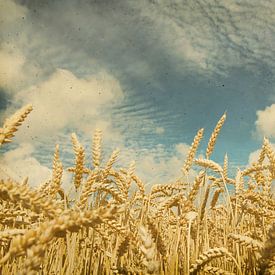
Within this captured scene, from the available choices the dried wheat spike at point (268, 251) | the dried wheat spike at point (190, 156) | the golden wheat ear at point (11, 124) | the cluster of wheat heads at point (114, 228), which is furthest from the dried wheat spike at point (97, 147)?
the dried wheat spike at point (268, 251)

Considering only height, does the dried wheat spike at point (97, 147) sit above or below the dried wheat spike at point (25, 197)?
above

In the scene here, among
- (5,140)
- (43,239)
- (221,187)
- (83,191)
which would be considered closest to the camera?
(43,239)

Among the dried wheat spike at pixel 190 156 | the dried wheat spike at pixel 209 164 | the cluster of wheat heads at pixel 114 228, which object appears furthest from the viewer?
the dried wheat spike at pixel 190 156

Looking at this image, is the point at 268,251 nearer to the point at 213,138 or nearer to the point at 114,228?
the point at 114,228

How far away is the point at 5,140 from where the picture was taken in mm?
990

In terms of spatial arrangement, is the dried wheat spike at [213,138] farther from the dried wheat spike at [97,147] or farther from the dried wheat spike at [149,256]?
the dried wheat spike at [149,256]

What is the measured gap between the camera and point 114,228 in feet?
4.40

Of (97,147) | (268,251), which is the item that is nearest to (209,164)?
(97,147)

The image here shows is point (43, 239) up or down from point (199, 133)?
down

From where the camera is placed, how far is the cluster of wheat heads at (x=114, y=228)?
2.45 ft

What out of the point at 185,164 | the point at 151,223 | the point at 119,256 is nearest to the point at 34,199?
the point at 151,223

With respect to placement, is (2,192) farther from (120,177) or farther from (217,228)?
(217,228)

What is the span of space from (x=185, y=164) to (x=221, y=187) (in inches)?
24.5

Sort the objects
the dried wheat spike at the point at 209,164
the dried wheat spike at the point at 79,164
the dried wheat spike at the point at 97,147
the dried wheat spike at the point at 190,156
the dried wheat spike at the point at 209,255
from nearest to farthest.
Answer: the dried wheat spike at the point at 209,255 < the dried wheat spike at the point at 79,164 < the dried wheat spike at the point at 97,147 < the dried wheat spike at the point at 209,164 < the dried wheat spike at the point at 190,156
